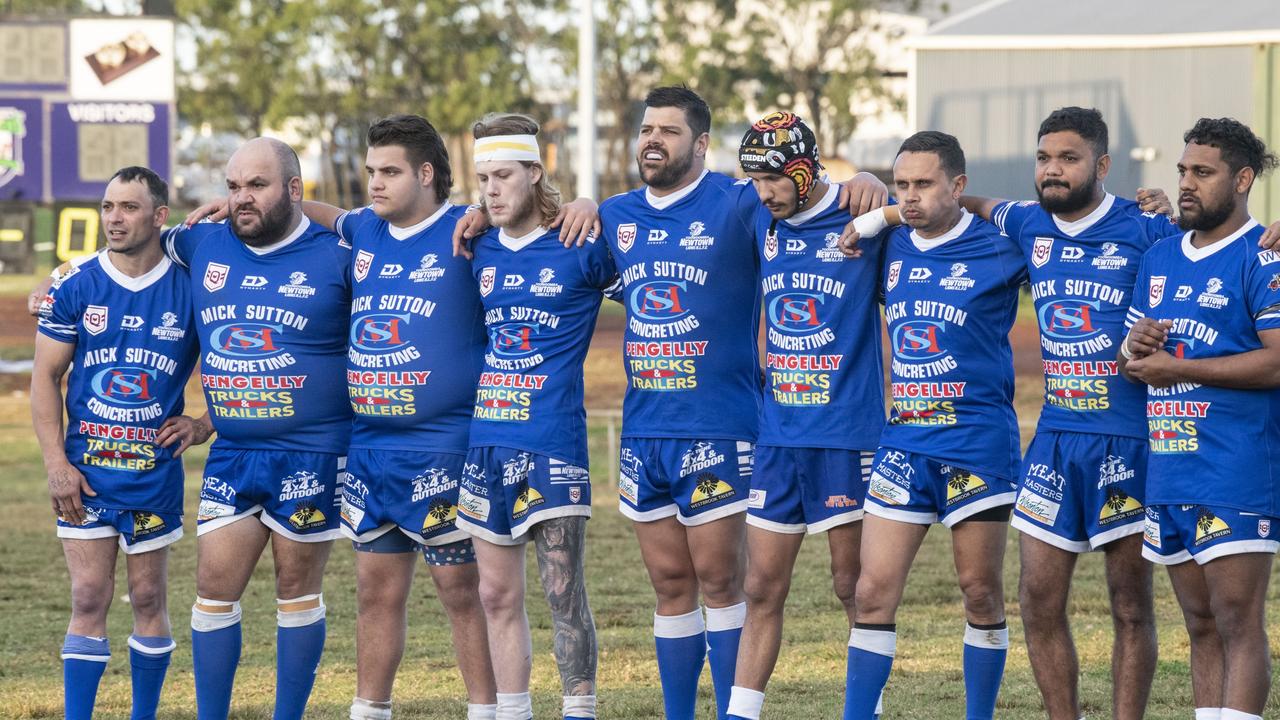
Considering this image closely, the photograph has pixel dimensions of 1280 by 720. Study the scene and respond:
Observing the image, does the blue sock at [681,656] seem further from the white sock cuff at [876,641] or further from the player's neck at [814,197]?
the player's neck at [814,197]

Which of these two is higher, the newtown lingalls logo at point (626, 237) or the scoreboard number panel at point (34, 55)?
the scoreboard number panel at point (34, 55)

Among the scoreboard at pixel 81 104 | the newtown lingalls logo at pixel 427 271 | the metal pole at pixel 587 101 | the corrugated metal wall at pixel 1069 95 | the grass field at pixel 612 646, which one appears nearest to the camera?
the newtown lingalls logo at pixel 427 271

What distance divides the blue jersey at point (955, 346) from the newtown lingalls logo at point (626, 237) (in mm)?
951

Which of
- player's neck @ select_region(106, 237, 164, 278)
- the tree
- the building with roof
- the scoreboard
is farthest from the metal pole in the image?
Answer: player's neck @ select_region(106, 237, 164, 278)

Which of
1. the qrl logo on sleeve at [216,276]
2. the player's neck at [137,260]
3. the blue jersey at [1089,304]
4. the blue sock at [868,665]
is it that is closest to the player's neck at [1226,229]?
the blue jersey at [1089,304]

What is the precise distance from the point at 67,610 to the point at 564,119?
34991 mm

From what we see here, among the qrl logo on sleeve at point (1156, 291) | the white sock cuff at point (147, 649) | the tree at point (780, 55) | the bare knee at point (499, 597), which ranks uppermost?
the tree at point (780, 55)

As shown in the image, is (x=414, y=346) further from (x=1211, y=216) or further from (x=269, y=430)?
(x=1211, y=216)

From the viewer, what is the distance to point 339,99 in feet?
138

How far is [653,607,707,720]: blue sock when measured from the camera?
255 inches

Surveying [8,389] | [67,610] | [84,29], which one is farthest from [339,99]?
[67,610]

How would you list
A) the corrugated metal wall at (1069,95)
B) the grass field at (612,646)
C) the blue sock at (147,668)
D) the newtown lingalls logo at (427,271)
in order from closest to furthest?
the newtown lingalls logo at (427,271), the blue sock at (147,668), the grass field at (612,646), the corrugated metal wall at (1069,95)

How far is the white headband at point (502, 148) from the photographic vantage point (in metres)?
6.43

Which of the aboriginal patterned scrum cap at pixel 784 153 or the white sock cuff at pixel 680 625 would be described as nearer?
the aboriginal patterned scrum cap at pixel 784 153
